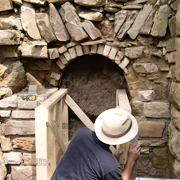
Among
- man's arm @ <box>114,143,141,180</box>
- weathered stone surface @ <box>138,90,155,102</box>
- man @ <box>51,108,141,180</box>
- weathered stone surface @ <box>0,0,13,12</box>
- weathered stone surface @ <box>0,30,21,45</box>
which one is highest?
weathered stone surface @ <box>0,0,13,12</box>

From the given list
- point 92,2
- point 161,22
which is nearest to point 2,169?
point 92,2

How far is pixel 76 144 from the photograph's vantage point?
153 centimetres

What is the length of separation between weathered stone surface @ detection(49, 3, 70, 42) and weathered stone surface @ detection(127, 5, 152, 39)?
931 mm

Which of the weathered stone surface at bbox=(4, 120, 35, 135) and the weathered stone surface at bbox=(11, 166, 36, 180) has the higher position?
the weathered stone surface at bbox=(4, 120, 35, 135)

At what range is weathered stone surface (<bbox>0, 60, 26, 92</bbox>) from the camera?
2.59 metres

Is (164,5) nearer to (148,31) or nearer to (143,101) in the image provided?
(148,31)

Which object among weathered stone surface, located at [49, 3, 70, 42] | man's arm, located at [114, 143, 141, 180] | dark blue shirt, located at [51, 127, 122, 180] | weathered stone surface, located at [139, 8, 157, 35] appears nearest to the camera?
dark blue shirt, located at [51, 127, 122, 180]

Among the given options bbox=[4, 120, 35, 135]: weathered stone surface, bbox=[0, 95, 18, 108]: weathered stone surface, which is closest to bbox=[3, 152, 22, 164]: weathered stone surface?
bbox=[4, 120, 35, 135]: weathered stone surface

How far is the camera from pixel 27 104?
2.24 meters

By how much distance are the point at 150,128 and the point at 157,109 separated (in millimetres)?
284

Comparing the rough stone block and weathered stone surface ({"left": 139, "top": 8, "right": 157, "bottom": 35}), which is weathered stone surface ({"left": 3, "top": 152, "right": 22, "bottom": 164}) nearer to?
the rough stone block

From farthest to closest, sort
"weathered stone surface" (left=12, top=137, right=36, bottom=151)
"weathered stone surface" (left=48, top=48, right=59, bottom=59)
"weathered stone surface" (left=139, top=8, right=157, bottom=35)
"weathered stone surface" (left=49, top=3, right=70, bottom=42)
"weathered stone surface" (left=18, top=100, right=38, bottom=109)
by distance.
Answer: "weathered stone surface" (left=48, top=48, right=59, bottom=59) → "weathered stone surface" (left=49, top=3, right=70, bottom=42) → "weathered stone surface" (left=139, top=8, right=157, bottom=35) → "weathered stone surface" (left=12, top=137, right=36, bottom=151) → "weathered stone surface" (left=18, top=100, right=38, bottom=109)

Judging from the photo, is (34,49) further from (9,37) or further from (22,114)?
(22,114)

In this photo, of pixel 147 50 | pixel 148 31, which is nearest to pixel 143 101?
pixel 147 50
